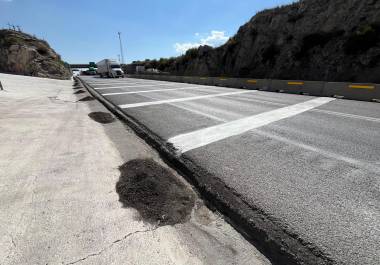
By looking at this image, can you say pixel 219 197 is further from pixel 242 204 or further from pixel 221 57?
pixel 221 57

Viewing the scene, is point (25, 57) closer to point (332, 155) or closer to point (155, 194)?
point (155, 194)

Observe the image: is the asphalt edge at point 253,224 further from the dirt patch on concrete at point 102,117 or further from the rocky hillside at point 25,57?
the rocky hillside at point 25,57

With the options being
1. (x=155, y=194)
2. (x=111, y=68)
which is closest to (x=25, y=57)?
(x=111, y=68)

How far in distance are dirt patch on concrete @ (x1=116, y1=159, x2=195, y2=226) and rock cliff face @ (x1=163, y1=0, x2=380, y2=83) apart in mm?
18886

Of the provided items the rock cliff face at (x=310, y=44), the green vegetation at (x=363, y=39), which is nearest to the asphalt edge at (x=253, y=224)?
the rock cliff face at (x=310, y=44)

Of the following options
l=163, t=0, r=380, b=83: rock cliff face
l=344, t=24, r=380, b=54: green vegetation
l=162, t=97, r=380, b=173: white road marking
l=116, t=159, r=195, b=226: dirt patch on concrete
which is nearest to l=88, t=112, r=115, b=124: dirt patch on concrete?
l=116, t=159, r=195, b=226: dirt patch on concrete

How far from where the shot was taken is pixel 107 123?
6.89m

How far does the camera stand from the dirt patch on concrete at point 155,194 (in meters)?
2.50

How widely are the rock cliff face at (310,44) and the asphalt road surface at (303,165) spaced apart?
13.6 metres

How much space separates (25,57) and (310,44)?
39633mm

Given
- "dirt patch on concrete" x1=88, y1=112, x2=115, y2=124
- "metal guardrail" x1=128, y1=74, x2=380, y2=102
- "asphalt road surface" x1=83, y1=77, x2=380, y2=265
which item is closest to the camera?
"asphalt road surface" x1=83, y1=77, x2=380, y2=265

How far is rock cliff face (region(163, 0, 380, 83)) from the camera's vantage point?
55.8 ft

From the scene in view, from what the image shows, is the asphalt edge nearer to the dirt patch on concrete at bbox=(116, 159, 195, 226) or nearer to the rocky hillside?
the dirt patch on concrete at bbox=(116, 159, 195, 226)

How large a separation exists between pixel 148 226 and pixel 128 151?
2.49m
